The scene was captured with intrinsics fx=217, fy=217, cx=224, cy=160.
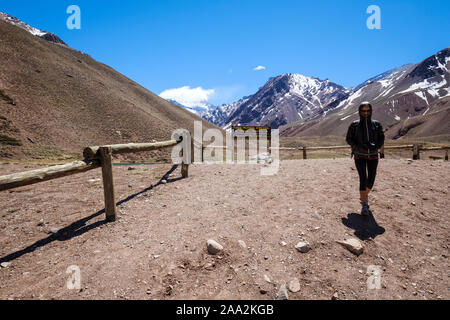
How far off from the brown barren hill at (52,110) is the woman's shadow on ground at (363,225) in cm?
1928

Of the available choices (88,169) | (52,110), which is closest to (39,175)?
(88,169)

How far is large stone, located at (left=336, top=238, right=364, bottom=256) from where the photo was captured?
3688mm

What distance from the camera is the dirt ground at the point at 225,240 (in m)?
3.03

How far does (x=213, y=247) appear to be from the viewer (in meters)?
3.69

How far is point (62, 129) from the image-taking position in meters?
20.5

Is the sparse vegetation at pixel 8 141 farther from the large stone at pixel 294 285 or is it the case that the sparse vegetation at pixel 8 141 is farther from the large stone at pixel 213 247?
the large stone at pixel 294 285

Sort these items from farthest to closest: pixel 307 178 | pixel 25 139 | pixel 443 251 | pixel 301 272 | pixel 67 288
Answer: pixel 25 139 → pixel 307 178 → pixel 443 251 → pixel 301 272 → pixel 67 288

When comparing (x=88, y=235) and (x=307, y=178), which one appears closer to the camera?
(x=88, y=235)

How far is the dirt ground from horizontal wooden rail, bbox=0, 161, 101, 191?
126 centimetres

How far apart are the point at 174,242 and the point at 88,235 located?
1778 mm

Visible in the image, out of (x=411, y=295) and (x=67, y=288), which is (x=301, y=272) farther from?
(x=67, y=288)

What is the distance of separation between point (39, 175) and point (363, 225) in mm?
6173

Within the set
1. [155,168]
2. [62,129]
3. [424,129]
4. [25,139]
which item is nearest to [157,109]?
[62,129]

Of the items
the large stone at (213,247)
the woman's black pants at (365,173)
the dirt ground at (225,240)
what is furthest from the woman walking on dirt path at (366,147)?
the large stone at (213,247)
